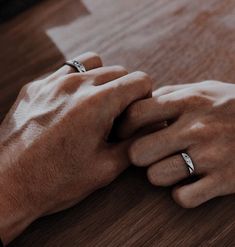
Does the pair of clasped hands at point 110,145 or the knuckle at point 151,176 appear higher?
the pair of clasped hands at point 110,145

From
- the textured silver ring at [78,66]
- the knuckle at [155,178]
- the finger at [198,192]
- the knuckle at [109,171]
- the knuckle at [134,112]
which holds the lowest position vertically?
the finger at [198,192]

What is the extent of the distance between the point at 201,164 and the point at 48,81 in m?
0.28

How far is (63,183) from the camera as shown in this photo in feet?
1.97

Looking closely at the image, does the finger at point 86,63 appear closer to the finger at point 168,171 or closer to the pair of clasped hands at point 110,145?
the pair of clasped hands at point 110,145

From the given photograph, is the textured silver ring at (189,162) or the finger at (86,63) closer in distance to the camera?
the textured silver ring at (189,162)

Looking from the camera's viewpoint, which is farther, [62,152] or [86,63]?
[86,63]

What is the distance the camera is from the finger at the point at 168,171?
591mm

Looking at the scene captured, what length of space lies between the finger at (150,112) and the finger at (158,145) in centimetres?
2

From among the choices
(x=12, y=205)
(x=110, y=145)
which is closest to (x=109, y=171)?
(x=110, y=145)

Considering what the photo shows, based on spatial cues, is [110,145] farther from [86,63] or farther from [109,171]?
[86,63]

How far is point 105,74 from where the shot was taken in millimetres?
666

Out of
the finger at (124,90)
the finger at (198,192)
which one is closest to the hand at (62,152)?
the finger at (124,90)

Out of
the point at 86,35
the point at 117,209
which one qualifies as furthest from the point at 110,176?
Answer: the point at 86,35

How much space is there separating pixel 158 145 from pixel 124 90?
97 millimetres
